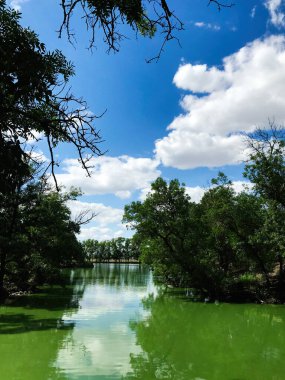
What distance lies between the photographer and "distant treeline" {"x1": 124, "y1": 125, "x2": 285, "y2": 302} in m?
27.5

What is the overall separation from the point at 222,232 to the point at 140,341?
61.6 ft

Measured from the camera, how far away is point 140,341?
17859 mm

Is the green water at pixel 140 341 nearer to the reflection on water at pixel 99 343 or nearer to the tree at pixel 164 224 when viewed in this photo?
the reflection on water at pixel 99 343

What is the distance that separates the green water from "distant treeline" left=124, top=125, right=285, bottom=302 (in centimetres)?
370

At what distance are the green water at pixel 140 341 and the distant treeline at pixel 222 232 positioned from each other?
12.1 feet

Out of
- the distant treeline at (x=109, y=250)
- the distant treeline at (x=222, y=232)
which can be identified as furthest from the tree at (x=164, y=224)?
the distant treeline at (x=109, y=250)

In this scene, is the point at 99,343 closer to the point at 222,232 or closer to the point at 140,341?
the point at 140,341

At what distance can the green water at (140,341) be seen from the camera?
1312cm

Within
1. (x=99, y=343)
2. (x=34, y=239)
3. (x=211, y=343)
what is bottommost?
(x=211, y=343)

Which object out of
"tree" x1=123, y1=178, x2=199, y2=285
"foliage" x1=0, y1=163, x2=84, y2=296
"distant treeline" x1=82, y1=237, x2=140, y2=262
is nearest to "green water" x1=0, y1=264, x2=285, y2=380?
"foliage" x1=0, y1=163, x2=84, y2=296

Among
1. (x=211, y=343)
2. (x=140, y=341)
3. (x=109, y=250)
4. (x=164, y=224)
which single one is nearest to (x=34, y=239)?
(x=164, y=224)

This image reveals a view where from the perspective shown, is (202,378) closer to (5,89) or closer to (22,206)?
(5,89)

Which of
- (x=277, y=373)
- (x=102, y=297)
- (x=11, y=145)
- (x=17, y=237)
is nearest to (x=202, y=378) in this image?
(x=277, y=373)

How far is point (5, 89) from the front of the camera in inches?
250
